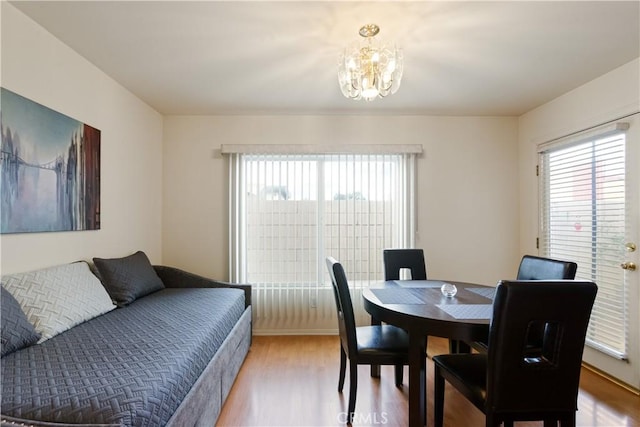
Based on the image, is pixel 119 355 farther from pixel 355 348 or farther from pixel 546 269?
pixel 546 269

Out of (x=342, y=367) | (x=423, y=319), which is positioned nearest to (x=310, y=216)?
(x=342, y=367)

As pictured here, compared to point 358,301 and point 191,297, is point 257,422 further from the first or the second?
point 358,301

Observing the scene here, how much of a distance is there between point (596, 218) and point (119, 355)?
350 cm

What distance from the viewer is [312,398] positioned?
2.28 metres

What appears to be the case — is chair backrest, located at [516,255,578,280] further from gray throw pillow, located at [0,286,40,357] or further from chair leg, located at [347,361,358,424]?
gray throw pillow, located at [0,286,40,357]

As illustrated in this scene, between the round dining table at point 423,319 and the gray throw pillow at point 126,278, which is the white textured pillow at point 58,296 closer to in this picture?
the gray throw pillow at point 126,278

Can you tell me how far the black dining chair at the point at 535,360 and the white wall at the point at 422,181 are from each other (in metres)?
2.15

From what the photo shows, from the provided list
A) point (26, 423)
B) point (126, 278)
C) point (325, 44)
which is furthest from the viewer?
point (126, 278)

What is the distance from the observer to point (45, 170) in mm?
2053

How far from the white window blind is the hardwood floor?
1.55ft

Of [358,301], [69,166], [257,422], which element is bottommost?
[257,422]

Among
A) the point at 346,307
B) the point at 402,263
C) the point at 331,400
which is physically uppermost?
the point at 402,263

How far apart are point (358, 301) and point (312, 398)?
1.40 metres

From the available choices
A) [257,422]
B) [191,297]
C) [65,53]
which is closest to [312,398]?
[257,422]
